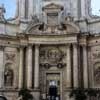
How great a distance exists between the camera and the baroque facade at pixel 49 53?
1131 inches

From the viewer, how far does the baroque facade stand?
2872 centimetres

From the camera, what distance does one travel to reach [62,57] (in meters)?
29.7

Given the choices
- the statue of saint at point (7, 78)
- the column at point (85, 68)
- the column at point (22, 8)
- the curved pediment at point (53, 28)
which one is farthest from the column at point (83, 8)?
the statue of saint at point (7, 78)

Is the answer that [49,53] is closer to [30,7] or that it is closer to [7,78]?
[7,78]

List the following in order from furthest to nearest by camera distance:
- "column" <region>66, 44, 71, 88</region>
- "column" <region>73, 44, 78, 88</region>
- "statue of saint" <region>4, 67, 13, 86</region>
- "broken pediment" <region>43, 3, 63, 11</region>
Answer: "broken pediment" <region>43, 3, 63, 11</region> < "statue of saint" <region>4, 67, 13, 86</region> < "column" <region>66, 44, 71, 88</region> < "column" <region>73, 44, 78, 88</region>

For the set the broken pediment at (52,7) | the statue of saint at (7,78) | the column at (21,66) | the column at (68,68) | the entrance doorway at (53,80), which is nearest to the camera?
the column at (68,68)

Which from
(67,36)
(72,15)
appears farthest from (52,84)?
(72,15)

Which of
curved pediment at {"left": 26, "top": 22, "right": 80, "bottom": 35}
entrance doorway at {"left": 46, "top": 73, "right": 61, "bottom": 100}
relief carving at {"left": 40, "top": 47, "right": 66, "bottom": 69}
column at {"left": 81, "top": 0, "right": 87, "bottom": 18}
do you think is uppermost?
column at {"left": 81, "top": 0, "right": 87, "bottom": 18}

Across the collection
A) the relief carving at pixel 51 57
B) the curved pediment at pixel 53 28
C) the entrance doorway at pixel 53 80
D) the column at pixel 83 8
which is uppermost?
the column at pixel 83 8

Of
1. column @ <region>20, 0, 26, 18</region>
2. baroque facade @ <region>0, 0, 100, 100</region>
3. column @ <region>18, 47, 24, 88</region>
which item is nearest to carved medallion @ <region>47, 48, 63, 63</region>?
baroque facade @ <region>0, 0, 100, 100</region>

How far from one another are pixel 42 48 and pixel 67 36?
2.61 m

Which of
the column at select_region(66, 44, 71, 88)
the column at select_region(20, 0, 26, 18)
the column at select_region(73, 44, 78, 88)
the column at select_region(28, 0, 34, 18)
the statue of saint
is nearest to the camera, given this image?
the column at select_region(73, 44, 78, 88)

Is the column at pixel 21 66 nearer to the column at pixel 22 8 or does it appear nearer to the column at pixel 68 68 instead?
the column at pixel 22 8

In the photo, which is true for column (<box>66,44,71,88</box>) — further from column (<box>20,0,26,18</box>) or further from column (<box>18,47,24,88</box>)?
column (<box>20,0,26,18</box>)
